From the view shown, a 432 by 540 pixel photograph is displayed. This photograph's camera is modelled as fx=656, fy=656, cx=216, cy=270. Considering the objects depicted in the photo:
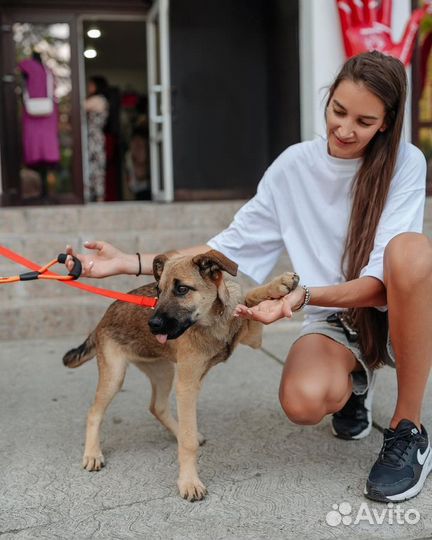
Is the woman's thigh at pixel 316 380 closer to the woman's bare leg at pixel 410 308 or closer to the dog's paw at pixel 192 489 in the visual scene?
the woman's bare leg at pixel 410 308

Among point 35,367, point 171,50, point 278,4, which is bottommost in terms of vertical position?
point 35,367

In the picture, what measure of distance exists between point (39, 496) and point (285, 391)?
43.4 inches

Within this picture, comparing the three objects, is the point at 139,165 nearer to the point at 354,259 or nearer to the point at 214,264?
the point at 354,259

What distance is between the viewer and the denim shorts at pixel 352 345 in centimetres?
295

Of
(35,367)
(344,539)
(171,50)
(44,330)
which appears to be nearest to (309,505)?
(344,539)

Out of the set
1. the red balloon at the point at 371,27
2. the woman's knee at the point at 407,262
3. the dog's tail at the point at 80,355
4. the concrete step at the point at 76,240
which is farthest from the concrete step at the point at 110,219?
the woman's knee at the point at 407,262

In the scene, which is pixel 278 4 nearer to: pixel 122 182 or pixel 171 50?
pixel 171 50

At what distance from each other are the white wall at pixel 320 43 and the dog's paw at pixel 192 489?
19.3 feet

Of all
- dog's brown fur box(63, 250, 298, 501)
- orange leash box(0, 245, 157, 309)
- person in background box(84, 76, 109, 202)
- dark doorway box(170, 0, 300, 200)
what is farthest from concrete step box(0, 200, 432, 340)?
person in background box(84, 76, 109, 202)

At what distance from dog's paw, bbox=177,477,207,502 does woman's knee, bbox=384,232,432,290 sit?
1.11 metres

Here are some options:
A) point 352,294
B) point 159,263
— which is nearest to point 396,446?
point 352,294

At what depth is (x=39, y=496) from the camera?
2689 millimetres

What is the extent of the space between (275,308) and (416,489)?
0.96m

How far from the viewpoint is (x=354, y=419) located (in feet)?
10.5
